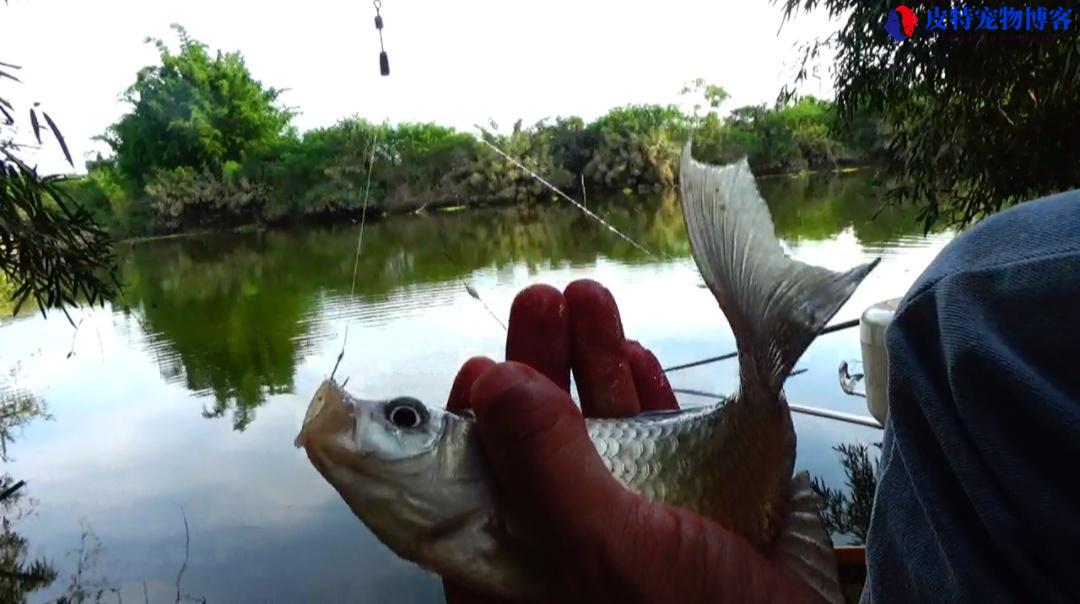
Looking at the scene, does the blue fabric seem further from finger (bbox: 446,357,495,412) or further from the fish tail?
finger (bbox: 446,357,495,412)

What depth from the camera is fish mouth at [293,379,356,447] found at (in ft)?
3.14

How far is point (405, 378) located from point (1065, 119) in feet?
18.6

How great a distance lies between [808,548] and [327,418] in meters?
0.69

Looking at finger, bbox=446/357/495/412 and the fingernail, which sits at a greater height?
the fingernail

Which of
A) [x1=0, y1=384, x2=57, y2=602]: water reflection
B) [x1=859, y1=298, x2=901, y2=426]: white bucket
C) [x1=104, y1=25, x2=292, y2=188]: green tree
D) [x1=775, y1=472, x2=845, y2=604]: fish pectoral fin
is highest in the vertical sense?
[x1=104, y1=25, x2=292, y2=188]: green tree


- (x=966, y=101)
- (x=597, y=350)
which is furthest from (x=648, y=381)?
(x=966, y=101)

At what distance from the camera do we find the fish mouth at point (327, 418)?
0.96 meters

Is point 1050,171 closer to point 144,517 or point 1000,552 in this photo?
point 1000,552

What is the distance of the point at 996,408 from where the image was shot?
0.50 m

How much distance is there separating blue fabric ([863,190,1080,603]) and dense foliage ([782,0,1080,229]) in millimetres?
4177

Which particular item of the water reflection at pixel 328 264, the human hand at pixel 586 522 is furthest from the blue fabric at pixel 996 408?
the water reflection at pixel 328 264

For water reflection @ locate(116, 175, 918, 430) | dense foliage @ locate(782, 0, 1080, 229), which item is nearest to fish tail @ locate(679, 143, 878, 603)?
dense foliage @ locate(782, 0, 1080, 229)

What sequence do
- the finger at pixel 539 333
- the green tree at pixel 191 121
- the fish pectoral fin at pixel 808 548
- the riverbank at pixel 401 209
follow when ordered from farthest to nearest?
the green tree at pixel 191 121, the riverbank at pixel 401 209, the finger at pixel 539 333, the fish pectoral fin at pixel 808 548

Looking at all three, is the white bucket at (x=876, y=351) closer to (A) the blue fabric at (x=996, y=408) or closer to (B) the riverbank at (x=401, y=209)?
(A) the blue fabric at (x=996, y=408)
